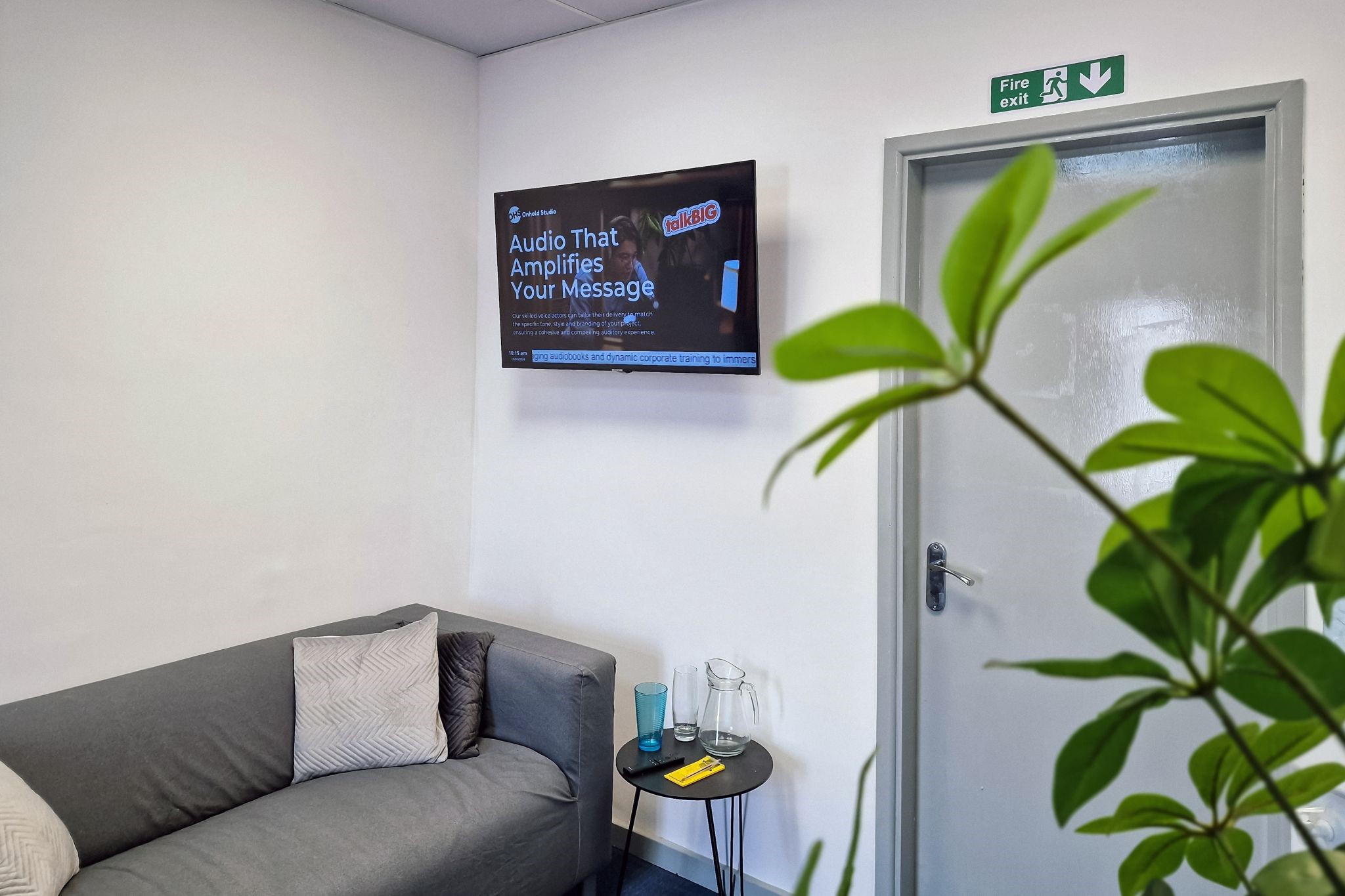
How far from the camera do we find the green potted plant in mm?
311

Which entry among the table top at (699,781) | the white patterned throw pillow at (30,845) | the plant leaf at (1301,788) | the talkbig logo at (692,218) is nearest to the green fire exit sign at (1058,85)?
the talkbig logo at (692,218)

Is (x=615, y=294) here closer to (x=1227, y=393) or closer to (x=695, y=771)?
(x=695, y=771)

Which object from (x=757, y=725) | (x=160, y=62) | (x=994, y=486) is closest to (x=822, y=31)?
(x=994, y=486)

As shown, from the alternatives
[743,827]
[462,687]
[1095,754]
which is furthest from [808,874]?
[743,827]

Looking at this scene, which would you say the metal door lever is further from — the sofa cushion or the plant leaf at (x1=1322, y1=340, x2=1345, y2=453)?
the plant leaf at (x1=1322, y1=340, x2=1345, y2=453)

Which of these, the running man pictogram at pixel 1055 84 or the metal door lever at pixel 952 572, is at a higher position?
the running man pictogram at pixel 1055 84

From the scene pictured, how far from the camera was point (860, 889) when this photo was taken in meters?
2.57

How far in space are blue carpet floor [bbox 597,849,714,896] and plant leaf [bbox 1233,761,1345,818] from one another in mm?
2590

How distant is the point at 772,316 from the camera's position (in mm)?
2723

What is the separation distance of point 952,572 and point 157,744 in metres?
2.15

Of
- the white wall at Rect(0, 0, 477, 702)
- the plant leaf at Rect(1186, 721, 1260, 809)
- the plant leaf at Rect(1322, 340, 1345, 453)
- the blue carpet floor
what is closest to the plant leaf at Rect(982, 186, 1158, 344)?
the plant leaf at Rect(1322, 340, 1345, 453)

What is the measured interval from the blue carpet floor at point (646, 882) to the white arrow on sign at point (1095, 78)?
2521 millimetres

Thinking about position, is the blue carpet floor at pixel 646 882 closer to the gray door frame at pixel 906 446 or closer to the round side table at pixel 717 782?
the round side table at pixel 717 782

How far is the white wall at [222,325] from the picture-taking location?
236 centimetres
